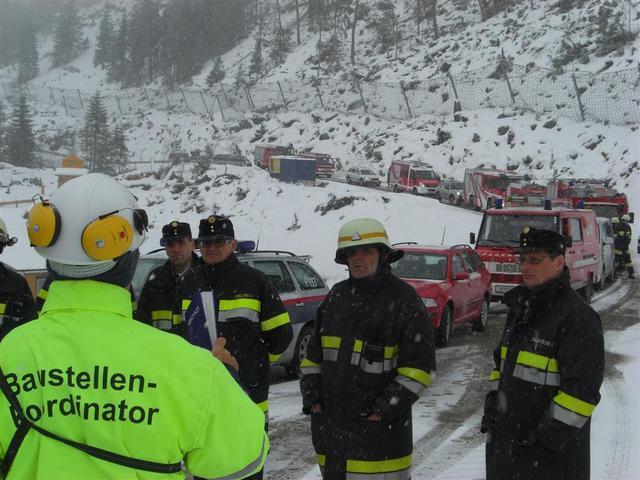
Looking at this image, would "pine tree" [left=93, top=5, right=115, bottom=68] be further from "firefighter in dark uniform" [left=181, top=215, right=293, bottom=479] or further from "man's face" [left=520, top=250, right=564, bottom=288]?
"man's face" [left=520, top=250, right=564, bottom=288]

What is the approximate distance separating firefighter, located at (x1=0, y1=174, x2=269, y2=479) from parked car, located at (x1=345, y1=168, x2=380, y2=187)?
36.6 metres

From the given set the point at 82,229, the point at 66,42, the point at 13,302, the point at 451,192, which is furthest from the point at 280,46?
the point at 82,229

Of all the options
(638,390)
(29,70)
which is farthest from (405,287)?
(29,70)

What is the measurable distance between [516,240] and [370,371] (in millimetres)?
10911

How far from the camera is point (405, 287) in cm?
357

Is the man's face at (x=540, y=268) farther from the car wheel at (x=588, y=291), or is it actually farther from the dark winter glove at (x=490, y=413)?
the car wheel at (x=588, y=291)

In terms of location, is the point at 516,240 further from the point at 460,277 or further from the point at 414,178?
the point at 414,178

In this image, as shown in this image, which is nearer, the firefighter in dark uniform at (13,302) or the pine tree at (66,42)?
the firefighter in dark uniform at (13,302)

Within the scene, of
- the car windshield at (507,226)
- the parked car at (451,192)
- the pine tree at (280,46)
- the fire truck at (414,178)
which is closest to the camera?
the car windshield at (507,226)

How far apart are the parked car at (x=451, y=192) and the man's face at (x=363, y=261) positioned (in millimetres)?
28598

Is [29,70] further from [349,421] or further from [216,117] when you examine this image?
[349,421]

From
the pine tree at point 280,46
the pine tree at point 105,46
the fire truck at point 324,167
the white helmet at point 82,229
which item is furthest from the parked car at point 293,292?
the pine tree at point 105,46

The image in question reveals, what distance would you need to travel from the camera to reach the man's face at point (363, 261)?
11.8 feet

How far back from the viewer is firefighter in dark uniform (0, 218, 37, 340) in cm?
466
